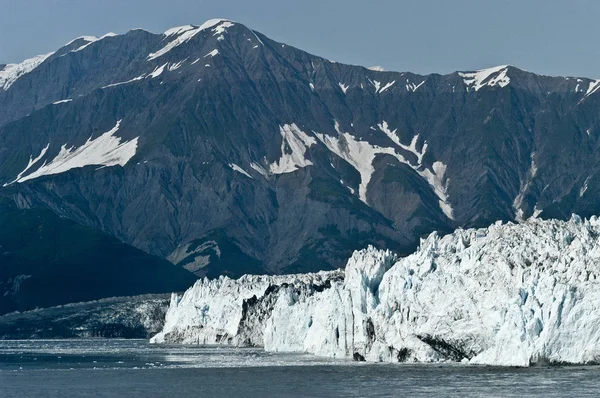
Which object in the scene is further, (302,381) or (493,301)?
(302,381)

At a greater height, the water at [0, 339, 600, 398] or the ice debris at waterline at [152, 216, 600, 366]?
the ice debris at waterline at [152, 216, 600, 366]

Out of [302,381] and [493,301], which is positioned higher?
[493,301]

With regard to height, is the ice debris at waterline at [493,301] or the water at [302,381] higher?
the ice debris at waterline at [493,301]

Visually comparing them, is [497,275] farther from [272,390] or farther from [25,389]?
[25,389]

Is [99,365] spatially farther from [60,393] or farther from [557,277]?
[557,277]

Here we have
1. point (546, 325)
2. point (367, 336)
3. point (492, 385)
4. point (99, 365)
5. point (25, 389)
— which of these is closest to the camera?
point (492, 385)

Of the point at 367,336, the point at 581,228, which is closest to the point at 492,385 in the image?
the point at 581,228

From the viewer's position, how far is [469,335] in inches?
Result: 5856

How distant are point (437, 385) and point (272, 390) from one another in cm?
1880

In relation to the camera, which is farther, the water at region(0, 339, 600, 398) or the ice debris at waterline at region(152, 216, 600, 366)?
the ice debris at waterline at region(152, 216, 600, 366)

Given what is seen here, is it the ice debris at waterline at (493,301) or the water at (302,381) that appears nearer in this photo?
the water at (302,381)

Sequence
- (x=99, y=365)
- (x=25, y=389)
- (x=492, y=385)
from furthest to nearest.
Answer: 1. (x=99, y=365)
2. (x=25, y=389)
3. (x=492, y=385)

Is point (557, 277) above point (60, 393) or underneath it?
above

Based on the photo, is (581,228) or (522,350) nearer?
(522,350)
